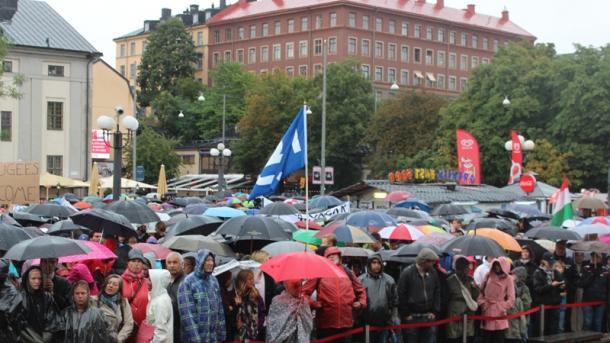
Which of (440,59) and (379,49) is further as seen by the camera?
(440,59)

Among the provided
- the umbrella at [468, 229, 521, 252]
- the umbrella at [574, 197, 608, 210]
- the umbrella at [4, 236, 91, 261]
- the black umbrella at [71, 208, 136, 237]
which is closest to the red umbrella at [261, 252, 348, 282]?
the umbrella at [4, 236, 91, 261]

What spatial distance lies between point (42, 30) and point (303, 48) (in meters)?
57.8

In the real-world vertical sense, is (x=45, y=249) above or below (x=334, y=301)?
above

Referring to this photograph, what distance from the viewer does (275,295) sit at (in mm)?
13273

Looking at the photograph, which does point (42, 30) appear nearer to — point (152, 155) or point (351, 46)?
point (152, 155)

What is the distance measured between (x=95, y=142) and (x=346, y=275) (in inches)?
2591

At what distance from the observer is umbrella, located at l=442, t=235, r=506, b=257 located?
1526 cm

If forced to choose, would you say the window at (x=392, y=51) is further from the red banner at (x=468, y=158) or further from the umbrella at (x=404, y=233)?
the umbrella at (x=404, y=233)

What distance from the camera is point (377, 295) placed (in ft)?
45.8

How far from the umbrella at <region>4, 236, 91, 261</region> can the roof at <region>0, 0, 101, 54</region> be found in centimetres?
5464

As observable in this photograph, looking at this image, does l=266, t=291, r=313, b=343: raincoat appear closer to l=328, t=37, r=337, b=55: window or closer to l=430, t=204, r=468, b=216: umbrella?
l=430, t=204, r=468, b=216: umbrella

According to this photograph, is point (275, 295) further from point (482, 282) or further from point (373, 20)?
point (373, 20)

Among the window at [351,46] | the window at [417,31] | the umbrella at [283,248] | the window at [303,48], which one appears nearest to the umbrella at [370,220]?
the umbrella at [283,248]

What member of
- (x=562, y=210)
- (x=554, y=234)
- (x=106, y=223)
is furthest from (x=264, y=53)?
(x=106, y=223)
